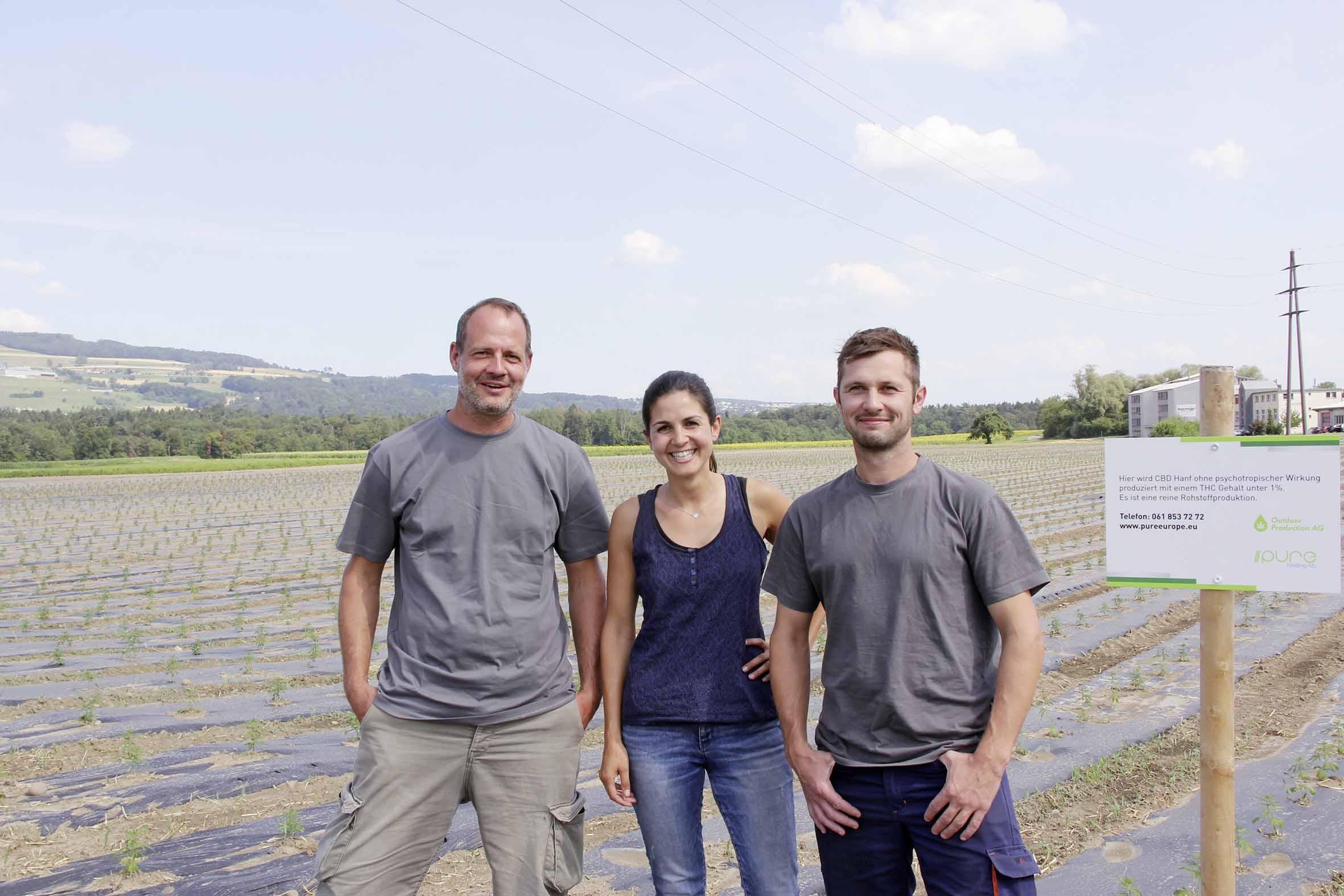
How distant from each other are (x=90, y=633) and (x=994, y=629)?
9.05m

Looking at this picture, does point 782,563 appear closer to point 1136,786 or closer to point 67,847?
point 1136,786

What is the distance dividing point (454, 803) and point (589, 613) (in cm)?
69

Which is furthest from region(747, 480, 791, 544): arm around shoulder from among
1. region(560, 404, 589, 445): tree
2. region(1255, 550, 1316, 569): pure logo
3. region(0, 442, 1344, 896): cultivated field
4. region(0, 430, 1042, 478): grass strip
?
region(560, 404, 589, 445): tree

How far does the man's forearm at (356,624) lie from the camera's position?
286cm

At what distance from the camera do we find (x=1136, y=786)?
14.6 ft

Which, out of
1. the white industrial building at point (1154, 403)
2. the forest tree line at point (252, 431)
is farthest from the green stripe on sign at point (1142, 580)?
the white industrial building at point (1154, 403)

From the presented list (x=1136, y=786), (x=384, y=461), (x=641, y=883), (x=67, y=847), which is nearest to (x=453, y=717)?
(x=384, y=461)

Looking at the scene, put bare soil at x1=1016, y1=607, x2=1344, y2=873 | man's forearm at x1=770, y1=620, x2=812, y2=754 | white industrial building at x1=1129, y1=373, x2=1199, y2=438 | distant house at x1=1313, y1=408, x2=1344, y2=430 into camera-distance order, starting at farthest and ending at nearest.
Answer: distant house at x1=1313, y1=408, x2=1344, y2=430 < white industrial building at x1=1129, y1=373, x2=1199, y2=438 < bare soil at x1=1016, y1=607, x2=1344, y2=873 < man's forearm at x1=770, y1=620, x2=812, y2=754

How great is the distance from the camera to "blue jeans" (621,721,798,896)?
2602 millimetres

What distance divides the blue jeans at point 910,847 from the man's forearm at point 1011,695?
0.11m

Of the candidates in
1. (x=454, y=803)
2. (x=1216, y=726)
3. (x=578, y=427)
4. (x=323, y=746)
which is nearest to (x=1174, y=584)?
(x=1216, y=726)

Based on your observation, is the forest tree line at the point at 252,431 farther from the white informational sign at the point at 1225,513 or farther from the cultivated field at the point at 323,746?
the white informational sign at the point at 1225,513

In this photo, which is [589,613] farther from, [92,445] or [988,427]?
[92,445]

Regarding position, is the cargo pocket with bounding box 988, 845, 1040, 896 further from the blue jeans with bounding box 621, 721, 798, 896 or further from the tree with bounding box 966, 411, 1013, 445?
the tree with bounding box 966, 411, 1013, 445
